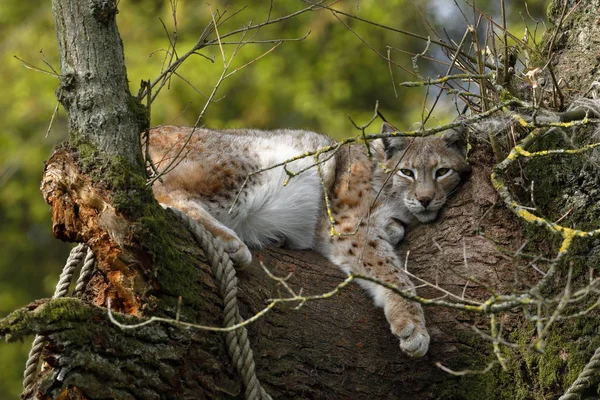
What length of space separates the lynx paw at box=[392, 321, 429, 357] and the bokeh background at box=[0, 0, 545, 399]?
5266mm

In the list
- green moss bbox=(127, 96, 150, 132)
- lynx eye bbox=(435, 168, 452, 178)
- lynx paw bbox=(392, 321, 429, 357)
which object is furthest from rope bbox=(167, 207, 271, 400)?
lynx eye bbox=(435, 168, 452, 178)

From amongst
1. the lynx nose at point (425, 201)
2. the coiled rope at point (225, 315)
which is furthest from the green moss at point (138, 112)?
the lynx nose at point (425, 201)

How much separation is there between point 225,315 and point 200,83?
5708mm

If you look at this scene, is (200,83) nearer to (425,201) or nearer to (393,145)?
(393,145)

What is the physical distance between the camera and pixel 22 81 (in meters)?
9.07

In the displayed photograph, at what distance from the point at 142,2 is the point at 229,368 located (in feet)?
25.2

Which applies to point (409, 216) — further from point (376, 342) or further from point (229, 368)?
point (229, 368)

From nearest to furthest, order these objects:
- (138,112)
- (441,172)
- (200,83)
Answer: (138,112) < (441,172) < (200,83)

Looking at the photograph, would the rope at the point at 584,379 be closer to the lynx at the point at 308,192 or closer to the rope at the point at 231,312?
the lynx at the point at 308,192

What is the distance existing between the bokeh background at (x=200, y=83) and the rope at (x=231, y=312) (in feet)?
17.2

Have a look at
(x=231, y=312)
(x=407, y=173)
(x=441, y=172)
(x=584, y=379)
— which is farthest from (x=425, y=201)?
(x=231, y=312)

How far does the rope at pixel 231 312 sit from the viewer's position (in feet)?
10.4

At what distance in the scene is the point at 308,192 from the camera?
191 inches

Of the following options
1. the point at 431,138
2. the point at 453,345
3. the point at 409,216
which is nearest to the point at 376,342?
the point at 453,345
